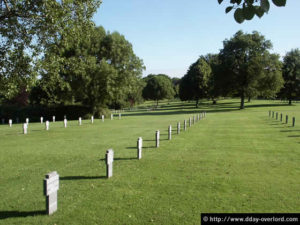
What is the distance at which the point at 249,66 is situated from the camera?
181 feet

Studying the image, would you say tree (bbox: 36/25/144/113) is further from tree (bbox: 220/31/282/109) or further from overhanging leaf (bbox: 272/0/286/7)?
overhanging leaf (bbox: 272/0/286/7)

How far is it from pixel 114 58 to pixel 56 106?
13730 millimetres

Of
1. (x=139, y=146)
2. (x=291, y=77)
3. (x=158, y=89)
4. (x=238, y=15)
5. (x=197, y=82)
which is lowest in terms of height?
(x=139, y=146)

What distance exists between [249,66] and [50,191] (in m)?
55.3

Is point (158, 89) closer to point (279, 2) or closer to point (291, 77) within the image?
point (291, 77)

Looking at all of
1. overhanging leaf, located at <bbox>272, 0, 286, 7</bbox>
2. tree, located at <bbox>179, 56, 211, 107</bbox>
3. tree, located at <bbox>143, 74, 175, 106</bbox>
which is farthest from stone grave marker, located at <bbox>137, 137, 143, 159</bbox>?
tree, located at <bbox>143, 74, 175, 106</bbox>

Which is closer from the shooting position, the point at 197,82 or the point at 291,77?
the point at 291,77

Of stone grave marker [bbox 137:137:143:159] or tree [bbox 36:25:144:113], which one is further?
tree [bbox 36:25:144:113]

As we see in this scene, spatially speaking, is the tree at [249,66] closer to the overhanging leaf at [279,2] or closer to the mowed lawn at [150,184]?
the mowed lawn at [150,184]

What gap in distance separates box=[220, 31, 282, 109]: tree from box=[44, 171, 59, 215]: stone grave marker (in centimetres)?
5436

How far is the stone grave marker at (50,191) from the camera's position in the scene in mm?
5746

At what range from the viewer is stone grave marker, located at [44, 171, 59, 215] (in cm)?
575

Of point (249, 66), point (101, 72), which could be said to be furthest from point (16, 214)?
point (249, 66)

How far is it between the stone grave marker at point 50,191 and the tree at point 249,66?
178 ft
